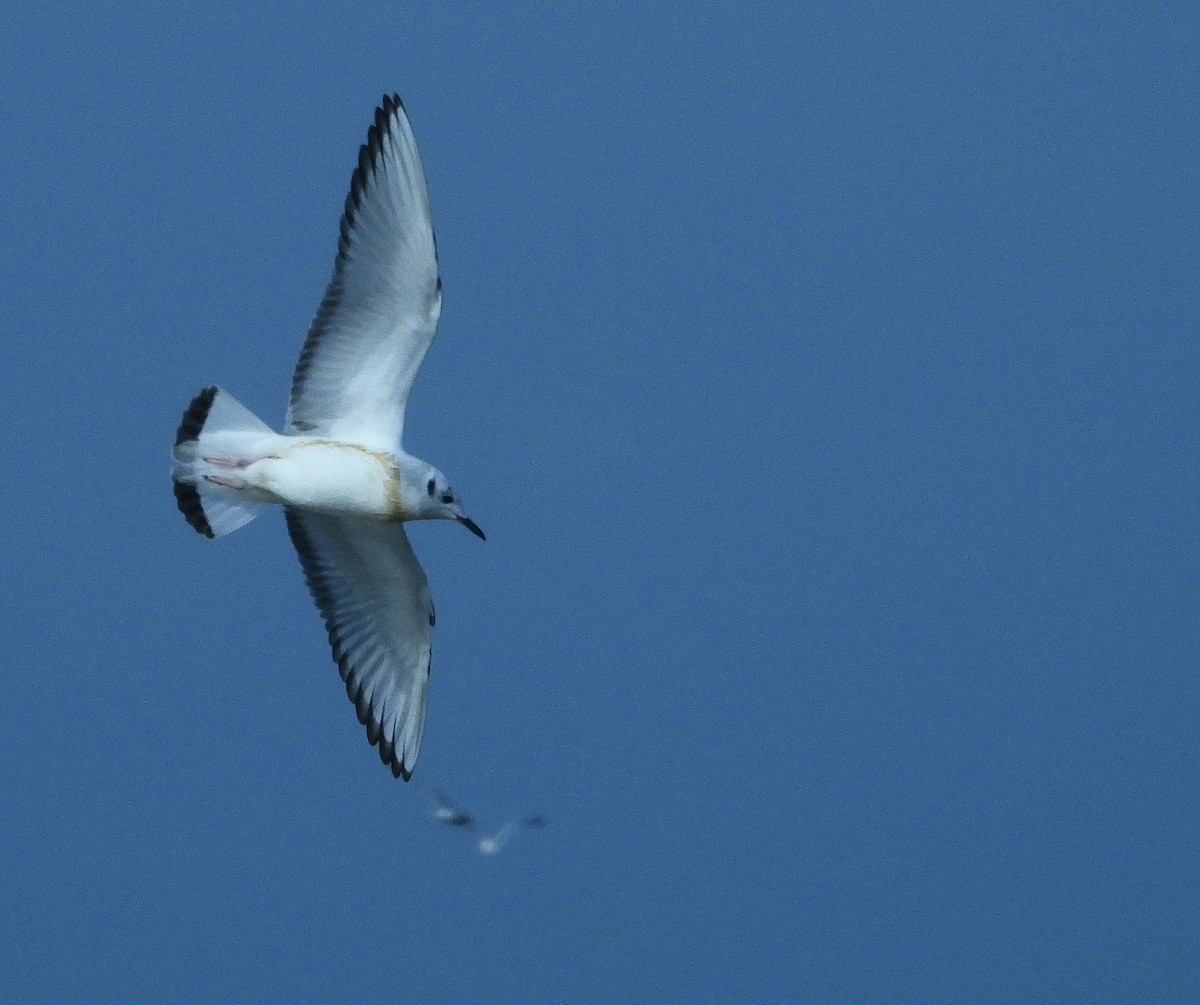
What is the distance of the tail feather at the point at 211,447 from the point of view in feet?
19.8

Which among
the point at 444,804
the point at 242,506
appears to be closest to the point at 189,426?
the point at 242,506

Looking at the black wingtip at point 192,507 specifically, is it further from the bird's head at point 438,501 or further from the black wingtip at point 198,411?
the bird's head at point 438,501

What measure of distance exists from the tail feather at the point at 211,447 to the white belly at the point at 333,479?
7 centimetres

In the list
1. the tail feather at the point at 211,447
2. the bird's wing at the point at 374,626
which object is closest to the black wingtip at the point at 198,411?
the tail feather at the point at 211,447

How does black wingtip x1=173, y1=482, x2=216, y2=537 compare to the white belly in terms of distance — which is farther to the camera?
black wingtip x1=173, y1=482, x2=216, y2=537

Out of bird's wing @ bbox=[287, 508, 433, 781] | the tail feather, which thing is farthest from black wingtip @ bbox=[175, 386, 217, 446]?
bird's wing @ bbox=[287, 508, 433, 781]

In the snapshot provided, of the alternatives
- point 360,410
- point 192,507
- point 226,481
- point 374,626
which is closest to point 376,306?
point 360,410

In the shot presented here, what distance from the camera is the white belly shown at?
5.95m

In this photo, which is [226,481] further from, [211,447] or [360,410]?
[360,410]

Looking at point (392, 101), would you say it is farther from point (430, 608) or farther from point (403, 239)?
point (430, 608)

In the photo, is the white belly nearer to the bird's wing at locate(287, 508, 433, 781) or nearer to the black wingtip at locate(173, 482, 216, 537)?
the black wingtip at locate(173, 482, 216, 537)

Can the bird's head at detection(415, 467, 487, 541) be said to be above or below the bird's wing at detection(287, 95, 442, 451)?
below

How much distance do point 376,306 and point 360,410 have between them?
0.27 meters

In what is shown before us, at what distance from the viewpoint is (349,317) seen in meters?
6.05
